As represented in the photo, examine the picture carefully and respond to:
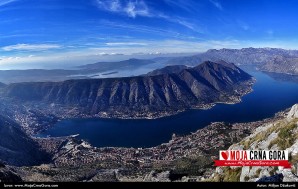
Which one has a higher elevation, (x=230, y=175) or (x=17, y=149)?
(x=230, y=175)

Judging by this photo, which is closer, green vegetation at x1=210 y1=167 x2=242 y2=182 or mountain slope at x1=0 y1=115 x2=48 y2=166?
green vegetation at x1=210 y1=167 x2=242 y2=182

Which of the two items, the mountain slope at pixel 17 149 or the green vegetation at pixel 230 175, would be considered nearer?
the green vegetation at pixel 230 175

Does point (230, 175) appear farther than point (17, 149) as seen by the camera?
No

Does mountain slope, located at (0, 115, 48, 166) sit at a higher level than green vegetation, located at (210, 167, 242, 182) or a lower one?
lower

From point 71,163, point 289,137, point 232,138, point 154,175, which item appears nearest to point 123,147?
point 71,163

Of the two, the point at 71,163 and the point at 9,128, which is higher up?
the point at 9,128

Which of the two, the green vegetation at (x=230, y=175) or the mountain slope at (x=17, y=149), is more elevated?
the green vegetation at (x=230, y=175)
